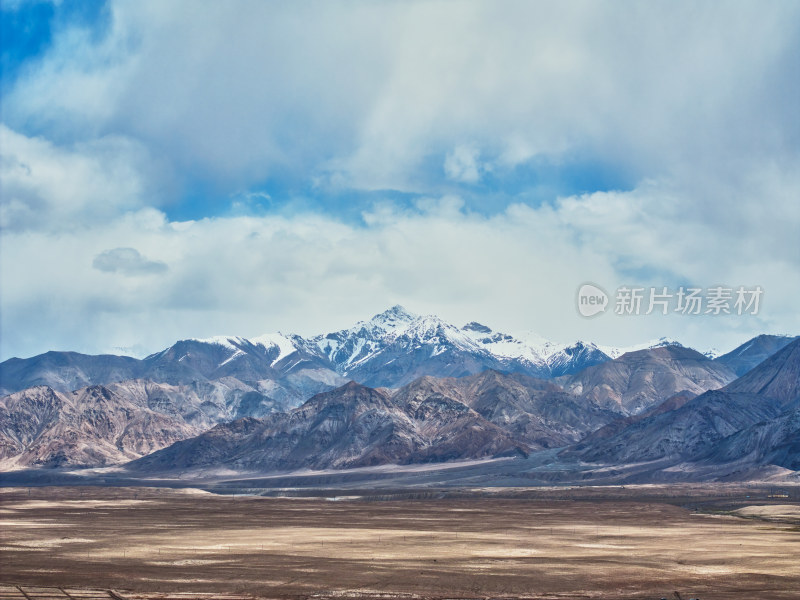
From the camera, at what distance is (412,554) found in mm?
88188

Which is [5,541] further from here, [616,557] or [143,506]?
[143,506]

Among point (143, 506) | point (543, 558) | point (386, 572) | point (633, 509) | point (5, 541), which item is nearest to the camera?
point (386, 572)

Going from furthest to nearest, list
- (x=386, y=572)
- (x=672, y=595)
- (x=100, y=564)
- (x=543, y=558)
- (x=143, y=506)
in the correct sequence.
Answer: (x=143, y=506)
(x=543, y=558)
(x=100, y=564)
(x=386, y=572)
(x=672, y=595)

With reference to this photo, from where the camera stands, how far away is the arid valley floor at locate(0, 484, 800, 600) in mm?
67875

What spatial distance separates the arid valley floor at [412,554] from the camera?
6788cm

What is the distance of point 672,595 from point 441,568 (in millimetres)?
20560

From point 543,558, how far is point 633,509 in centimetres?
8774

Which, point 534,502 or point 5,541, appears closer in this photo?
point 5,541

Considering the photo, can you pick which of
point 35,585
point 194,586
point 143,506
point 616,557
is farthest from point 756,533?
point 143,506

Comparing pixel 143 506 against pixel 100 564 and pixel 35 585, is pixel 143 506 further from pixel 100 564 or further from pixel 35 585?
pixel 35 585

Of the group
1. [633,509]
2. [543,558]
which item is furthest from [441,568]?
[633,509]

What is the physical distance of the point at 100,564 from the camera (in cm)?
8031

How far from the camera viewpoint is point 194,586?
67875 mm

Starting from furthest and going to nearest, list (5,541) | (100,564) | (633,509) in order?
(633,509) < (5,541) < (100,564)
